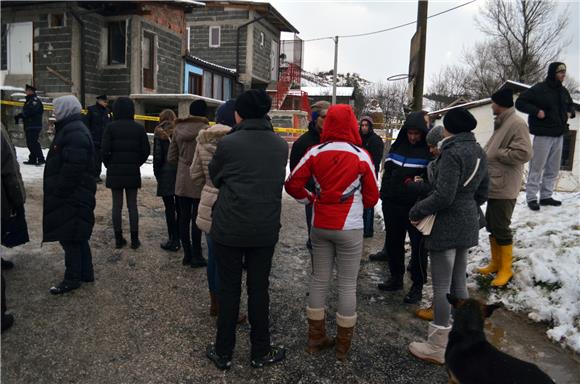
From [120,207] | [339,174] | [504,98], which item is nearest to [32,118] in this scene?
[120,207]

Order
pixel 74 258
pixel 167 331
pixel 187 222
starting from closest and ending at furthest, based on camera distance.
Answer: pixel 167 331 < pixel 74 258 < pixel 187 222

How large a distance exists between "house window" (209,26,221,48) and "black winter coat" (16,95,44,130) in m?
16.9

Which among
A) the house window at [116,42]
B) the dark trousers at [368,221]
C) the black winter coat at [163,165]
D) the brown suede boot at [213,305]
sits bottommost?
the brown suede boot at [213,305]

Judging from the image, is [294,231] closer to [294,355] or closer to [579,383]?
[294,355]

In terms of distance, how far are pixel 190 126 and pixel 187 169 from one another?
0.49 m

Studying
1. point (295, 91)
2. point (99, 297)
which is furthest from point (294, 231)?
point (295, 91)

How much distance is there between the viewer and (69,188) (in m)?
4.09

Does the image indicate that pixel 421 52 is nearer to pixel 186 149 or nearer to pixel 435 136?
pixel 435 136

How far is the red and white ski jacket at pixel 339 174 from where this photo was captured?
321 centimetres

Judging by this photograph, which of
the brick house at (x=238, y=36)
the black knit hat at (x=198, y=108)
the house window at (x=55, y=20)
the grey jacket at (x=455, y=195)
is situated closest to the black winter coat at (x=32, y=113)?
the house window at (x=55, y=20)

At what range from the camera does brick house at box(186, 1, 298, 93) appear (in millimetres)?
24609

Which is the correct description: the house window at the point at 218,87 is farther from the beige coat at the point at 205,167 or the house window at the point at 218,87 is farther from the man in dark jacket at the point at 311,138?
the beige coat at the point at 205,167

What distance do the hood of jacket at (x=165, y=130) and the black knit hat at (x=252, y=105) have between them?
261 centimetres

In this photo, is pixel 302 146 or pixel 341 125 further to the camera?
pixel 302 146
